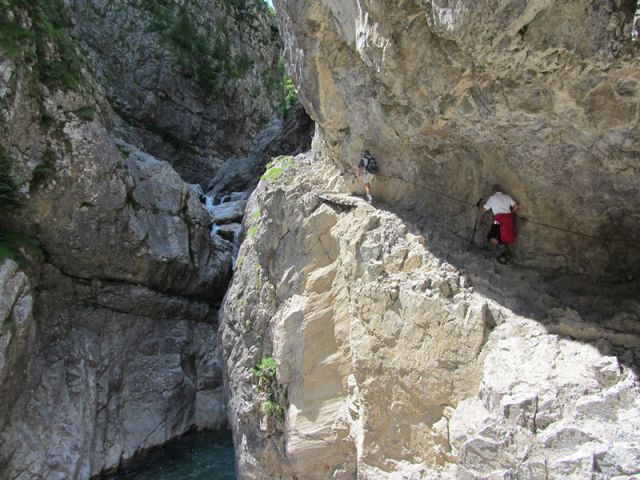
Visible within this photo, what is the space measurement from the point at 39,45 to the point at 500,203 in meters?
15.9

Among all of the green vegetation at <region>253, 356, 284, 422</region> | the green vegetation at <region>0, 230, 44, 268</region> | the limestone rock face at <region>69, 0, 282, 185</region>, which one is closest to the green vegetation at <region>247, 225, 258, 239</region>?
the green vegetation at <region>253, 356, 284, 422</region>

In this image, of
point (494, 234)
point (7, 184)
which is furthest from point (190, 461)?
point (494, 234)

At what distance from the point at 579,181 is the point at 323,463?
784cm

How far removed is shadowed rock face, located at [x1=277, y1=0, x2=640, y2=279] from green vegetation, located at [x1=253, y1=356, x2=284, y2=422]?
5.56 m

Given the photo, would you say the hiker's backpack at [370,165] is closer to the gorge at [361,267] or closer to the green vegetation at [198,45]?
the gorge at [361,267]

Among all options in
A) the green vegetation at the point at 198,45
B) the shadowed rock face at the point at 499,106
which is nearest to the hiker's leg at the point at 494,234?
the shadowed rock face at the point at 499,106

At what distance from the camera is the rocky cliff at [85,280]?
15.2m

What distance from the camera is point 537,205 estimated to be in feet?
31.9

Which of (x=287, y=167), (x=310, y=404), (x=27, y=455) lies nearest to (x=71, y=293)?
(x=27, y=455)

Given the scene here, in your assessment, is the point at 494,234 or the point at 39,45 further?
the point at 39,45

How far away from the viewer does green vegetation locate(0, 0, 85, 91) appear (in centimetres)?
1650

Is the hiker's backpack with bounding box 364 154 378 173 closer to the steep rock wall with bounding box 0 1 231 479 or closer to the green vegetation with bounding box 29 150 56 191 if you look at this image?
the steep rock wall with bounding box 0 1 231 479

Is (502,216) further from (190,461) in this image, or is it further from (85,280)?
(85,280)

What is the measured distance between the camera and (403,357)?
988cm
